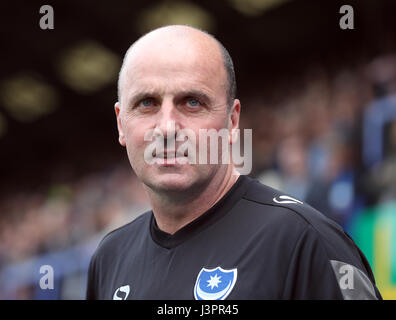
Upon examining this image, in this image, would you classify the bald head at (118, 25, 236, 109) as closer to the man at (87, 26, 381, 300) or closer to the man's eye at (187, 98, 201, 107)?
the man at (87, 26, 381, 300)

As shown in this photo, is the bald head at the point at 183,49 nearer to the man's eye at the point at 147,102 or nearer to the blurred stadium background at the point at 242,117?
the man's eye at the point at 147,102

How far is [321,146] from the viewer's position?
642cm

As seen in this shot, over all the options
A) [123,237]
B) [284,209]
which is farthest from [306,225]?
[123,237]

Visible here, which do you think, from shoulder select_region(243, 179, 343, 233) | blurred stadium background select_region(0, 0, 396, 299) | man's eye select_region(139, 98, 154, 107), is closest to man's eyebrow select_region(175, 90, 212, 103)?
man's eye select_region(139, 98, 154, 107)

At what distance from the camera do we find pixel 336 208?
583cm

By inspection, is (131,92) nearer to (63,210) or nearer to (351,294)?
(351,294)

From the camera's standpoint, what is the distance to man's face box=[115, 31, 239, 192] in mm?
1685

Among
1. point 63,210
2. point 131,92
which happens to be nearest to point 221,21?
point 63,210

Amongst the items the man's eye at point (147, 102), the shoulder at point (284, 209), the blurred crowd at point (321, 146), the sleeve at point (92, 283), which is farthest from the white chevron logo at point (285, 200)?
the blurred crowd at point (321, 146)

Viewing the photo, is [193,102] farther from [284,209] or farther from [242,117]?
[242,117]

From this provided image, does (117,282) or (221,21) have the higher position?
(221,21)

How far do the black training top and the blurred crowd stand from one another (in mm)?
4133

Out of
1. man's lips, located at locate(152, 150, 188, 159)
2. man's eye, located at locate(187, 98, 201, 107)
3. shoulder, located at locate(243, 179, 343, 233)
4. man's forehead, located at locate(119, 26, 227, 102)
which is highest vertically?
man's forehead, located at locate(119, 26, 227, 102)
